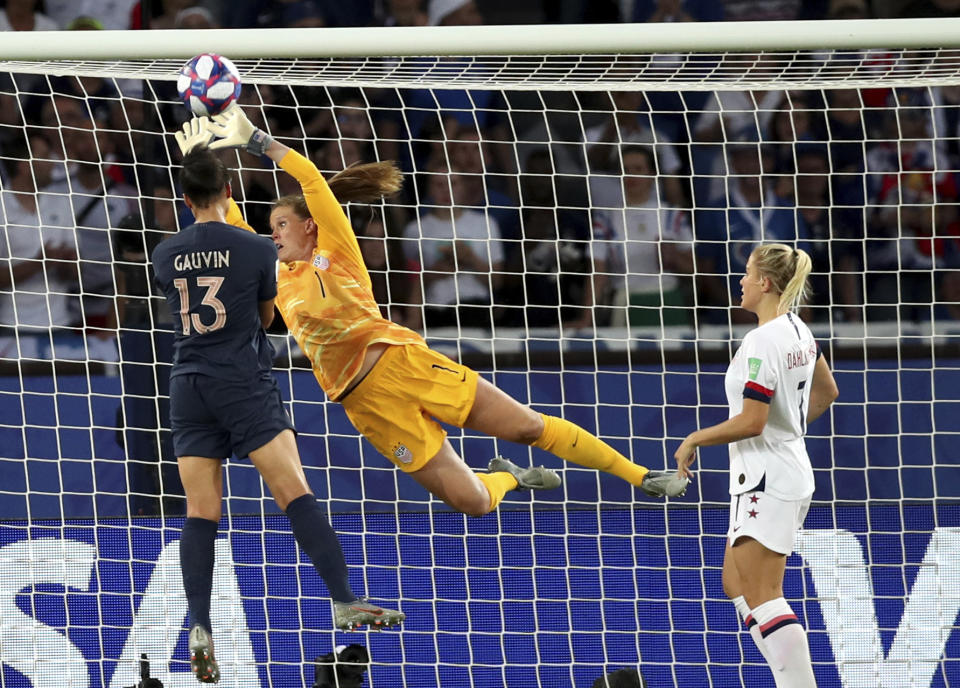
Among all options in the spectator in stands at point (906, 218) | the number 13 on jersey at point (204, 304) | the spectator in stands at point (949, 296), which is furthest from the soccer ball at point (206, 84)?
the spectator in stands at point (949, 296)

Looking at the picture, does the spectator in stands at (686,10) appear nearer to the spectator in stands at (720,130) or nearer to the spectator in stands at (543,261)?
the spectator in stands at (720,130)

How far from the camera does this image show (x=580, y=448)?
5078mm

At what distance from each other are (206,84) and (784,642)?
2.72m

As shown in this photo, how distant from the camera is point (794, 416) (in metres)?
4.77

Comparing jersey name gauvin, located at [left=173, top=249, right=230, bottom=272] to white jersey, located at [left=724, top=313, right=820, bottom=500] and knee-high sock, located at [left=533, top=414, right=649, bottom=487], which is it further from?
white jersey, located at [left=724, top=313, right=820, bottom=500]

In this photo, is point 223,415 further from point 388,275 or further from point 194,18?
point 194,18

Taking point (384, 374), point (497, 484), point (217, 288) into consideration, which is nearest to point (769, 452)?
point (497, 484)

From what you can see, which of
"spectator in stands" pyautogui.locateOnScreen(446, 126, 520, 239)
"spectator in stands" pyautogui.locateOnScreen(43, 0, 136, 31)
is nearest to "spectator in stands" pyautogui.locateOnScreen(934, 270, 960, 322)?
"spectator in stands" pyautogui.locateOnScreen(446, 126, 520, 239)

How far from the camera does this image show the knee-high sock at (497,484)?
5.13 m

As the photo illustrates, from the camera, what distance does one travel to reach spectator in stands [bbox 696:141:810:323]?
22.8 feet

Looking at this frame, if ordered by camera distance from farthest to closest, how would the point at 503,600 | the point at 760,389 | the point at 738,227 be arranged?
the point at 738,227 < the point at 503,600 < the point at 760,389

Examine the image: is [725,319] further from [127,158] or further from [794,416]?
[127,158]

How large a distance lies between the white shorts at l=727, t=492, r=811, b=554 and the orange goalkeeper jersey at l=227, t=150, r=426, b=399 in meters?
1.37

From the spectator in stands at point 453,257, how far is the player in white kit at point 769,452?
227 centimetres
